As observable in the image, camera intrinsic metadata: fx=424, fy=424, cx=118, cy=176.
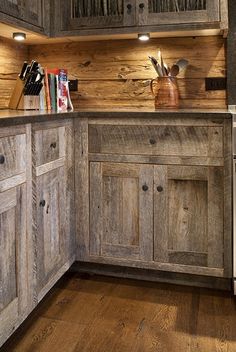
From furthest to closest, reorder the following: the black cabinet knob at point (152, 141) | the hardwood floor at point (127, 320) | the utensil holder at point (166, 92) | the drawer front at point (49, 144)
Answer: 1. the utensil holder at point (166, 92)
2. the black cabinet knob at point (152, 141)
3. the drawer front at point (49, 144)
4. the hardwood floor at point (127, 320)

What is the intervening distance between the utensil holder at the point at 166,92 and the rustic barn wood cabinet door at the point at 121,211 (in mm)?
574

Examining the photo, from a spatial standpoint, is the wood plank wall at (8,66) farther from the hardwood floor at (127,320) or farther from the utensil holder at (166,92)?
the hardwood floor at (127,320)

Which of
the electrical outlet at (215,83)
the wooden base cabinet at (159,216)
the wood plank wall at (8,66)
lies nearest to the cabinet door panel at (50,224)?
the wooden base cabinet at (159,216)

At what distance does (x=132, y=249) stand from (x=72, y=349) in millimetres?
715

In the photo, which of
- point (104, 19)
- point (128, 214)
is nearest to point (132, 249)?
point (128, 214)

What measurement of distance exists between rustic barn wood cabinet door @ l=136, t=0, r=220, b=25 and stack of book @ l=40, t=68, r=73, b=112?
0.61 meters

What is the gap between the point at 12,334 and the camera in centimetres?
178

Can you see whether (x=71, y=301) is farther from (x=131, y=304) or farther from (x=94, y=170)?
(x=94, y=170)

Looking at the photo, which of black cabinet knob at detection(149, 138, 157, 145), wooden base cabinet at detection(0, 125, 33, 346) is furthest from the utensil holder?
wooden base cabinet at detection(0, 125, 33, 346)

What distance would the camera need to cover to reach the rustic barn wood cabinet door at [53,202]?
1.88 meters

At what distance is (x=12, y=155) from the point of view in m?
1.62

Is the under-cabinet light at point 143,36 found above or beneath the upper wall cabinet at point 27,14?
beneath

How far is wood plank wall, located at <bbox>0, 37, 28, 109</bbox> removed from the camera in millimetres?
2639

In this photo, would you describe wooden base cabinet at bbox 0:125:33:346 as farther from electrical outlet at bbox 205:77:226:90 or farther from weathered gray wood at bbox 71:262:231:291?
electrical outlet at bbox 205:77:226:90
